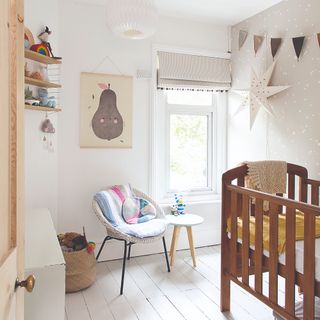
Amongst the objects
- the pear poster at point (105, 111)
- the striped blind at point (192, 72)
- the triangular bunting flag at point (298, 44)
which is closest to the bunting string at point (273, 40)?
the triangular bunting flag at point (298, 44)

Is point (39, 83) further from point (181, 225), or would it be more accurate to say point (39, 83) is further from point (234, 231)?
point (234, 231)

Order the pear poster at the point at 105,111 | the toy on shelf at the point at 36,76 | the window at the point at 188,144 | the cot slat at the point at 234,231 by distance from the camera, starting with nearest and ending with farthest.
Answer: the cot slat at the point at 234,231, the toy on shelf at the point at 36,76, the pear poster at the point at 105,111, the window at the point at 188,144

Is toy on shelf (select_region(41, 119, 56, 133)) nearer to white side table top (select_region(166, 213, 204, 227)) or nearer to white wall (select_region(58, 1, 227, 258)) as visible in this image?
white wall (select_region(58, 1, 227, 258))

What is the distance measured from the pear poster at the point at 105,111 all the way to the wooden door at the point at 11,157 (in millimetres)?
2115

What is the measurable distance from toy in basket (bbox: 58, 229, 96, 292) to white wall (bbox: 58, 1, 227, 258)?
0.48 metres

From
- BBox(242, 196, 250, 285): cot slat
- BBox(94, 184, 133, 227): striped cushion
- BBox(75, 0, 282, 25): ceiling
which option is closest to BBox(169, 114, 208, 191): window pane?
BBox(94, 184, 133, 227): striped cushion

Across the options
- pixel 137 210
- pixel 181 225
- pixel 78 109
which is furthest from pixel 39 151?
pixel 181 225

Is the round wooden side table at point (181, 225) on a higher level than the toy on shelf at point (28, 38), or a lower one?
lower

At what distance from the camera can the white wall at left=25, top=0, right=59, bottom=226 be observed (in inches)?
107

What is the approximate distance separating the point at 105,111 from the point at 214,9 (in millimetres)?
1416

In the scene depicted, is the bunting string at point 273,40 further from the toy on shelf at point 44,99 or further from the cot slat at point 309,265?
the toy on shelf at point 44,99

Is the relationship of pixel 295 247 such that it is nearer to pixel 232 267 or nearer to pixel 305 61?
pixel 232 267

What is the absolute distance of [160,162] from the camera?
3.48 metres

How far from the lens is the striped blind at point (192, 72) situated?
11.0 feet
